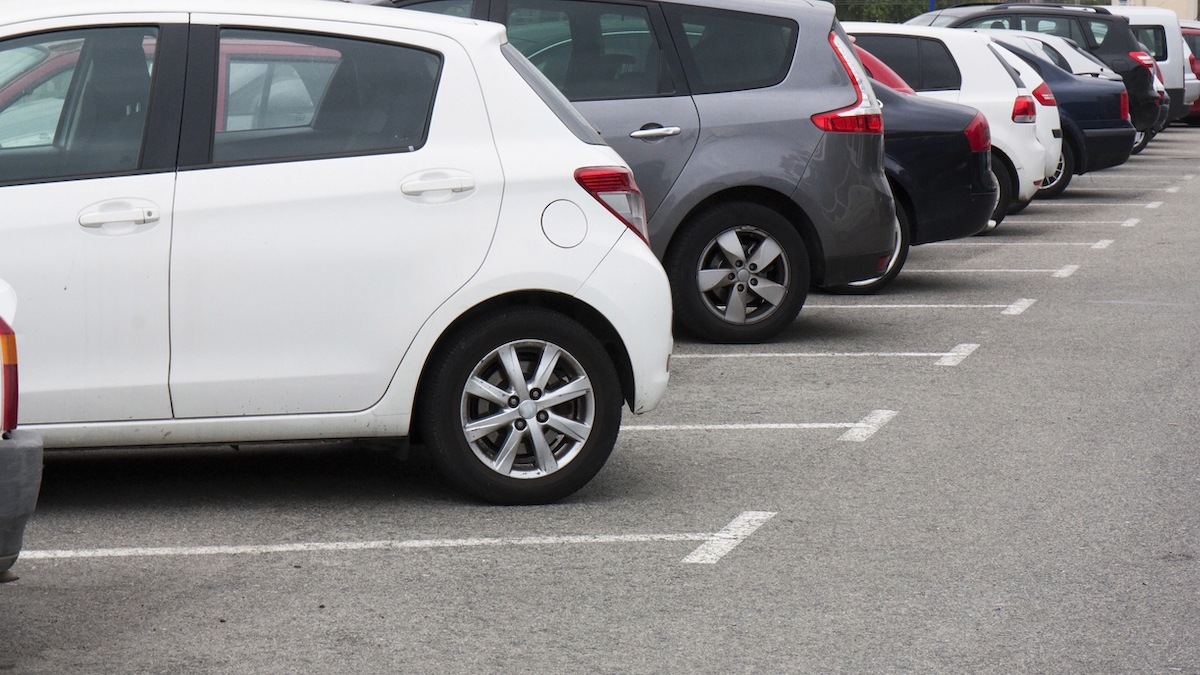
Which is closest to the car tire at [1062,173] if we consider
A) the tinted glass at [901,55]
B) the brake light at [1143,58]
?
the tinted glass at [901,55]

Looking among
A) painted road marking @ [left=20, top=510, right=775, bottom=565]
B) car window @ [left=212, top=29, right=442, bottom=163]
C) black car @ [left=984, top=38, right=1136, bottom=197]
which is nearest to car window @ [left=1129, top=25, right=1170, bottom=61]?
black car @ [left=984, top=38, right=1136, bottom=197]

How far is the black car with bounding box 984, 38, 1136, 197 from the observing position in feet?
57.1

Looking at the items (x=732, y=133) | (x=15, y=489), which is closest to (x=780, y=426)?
(x=732, y=133)

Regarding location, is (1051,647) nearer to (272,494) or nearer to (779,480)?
(779,480)

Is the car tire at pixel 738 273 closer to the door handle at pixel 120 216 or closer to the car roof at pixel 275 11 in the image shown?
the car roof at pixel 275 11

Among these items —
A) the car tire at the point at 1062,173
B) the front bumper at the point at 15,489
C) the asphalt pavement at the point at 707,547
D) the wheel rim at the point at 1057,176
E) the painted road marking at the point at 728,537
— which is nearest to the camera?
the front bumper at the point at 15,489

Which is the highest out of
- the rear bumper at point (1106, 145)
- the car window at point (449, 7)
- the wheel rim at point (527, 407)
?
the car window at point (449, 7)

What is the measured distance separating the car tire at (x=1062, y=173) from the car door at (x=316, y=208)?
1310cm

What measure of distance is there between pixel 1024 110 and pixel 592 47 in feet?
20.6

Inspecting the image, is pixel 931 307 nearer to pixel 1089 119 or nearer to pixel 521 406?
pixel 521 406

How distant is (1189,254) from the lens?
1303 cm

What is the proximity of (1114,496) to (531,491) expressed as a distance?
2012 millimetres

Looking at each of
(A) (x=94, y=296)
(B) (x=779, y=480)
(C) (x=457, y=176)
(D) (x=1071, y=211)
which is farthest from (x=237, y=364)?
(D) (x=1071, y=211)

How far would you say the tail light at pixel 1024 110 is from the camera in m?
13.7
